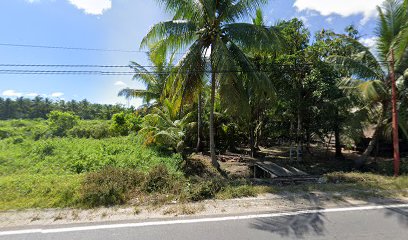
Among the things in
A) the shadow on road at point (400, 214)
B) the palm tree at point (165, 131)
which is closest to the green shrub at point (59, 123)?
the palm tree at point (165, 131)

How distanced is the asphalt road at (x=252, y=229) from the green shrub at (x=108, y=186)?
3.14 feet

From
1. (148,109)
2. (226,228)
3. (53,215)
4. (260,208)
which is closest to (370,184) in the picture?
(260,208)

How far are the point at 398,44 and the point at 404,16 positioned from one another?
122 cm

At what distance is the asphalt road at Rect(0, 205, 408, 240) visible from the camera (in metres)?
3.88

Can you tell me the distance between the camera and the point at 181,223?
14.2ft

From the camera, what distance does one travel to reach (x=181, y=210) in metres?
4.82

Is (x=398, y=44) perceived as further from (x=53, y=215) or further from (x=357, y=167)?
(x=53, y=215)

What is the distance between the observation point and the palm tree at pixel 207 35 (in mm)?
8906

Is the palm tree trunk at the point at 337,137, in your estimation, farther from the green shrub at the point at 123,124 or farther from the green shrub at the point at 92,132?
the green shrub at the point at 92,132

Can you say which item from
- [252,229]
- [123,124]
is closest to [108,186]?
[252,229]

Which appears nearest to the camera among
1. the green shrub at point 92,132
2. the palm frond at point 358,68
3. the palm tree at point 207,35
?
the palm tree at point 207,35

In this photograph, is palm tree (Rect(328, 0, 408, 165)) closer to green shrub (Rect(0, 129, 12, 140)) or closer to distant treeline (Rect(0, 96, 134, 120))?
green shrub (Rect(0, 129, 12, 140))

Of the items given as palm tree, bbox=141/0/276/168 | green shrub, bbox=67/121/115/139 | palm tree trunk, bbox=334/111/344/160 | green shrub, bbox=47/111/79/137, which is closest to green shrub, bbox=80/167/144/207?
palm tree, bbox=141/0/276/168

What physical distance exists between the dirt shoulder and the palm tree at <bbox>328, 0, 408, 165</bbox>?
5.28 meters
